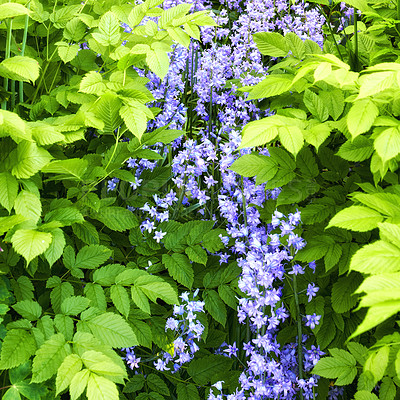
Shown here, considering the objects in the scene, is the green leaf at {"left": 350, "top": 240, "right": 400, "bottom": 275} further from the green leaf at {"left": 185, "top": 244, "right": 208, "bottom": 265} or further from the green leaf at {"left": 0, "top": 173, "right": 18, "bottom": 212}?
the green leaf at {"left": 0, "top": 173, "right": 18, "bottom": 212}

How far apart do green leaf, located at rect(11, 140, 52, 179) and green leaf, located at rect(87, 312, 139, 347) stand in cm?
52

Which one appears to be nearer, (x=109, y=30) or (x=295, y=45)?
(x=109, y=30)

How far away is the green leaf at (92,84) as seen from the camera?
166 centimetres

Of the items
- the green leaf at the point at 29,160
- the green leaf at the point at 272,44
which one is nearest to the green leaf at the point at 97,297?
the green leaf at the point at 29,160

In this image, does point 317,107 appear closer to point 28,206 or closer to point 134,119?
point 134,119

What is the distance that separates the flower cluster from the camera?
1.79 metres

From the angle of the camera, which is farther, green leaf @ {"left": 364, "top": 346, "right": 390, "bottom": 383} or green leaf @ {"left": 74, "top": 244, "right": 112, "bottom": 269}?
green leaf @ {"left": 74, "top": 244, "right": 112, "bottom": 269}

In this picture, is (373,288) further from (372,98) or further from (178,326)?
(178,326)

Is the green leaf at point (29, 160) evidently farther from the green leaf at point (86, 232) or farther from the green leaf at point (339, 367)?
the green leaf at point (339, 367)

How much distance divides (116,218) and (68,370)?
2.18 ft

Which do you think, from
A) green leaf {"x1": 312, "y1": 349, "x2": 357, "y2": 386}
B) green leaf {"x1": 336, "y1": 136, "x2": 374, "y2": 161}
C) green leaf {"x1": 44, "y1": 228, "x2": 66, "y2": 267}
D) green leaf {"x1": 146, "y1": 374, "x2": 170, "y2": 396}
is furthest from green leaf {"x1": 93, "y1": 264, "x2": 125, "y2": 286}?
green leaf {"x1": 336, "y1": 136, "x2": 374, "y2": 161}

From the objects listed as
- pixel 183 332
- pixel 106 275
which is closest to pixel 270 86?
pixel 106 275

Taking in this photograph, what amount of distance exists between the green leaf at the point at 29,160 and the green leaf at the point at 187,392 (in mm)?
1064

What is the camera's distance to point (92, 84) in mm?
1685
